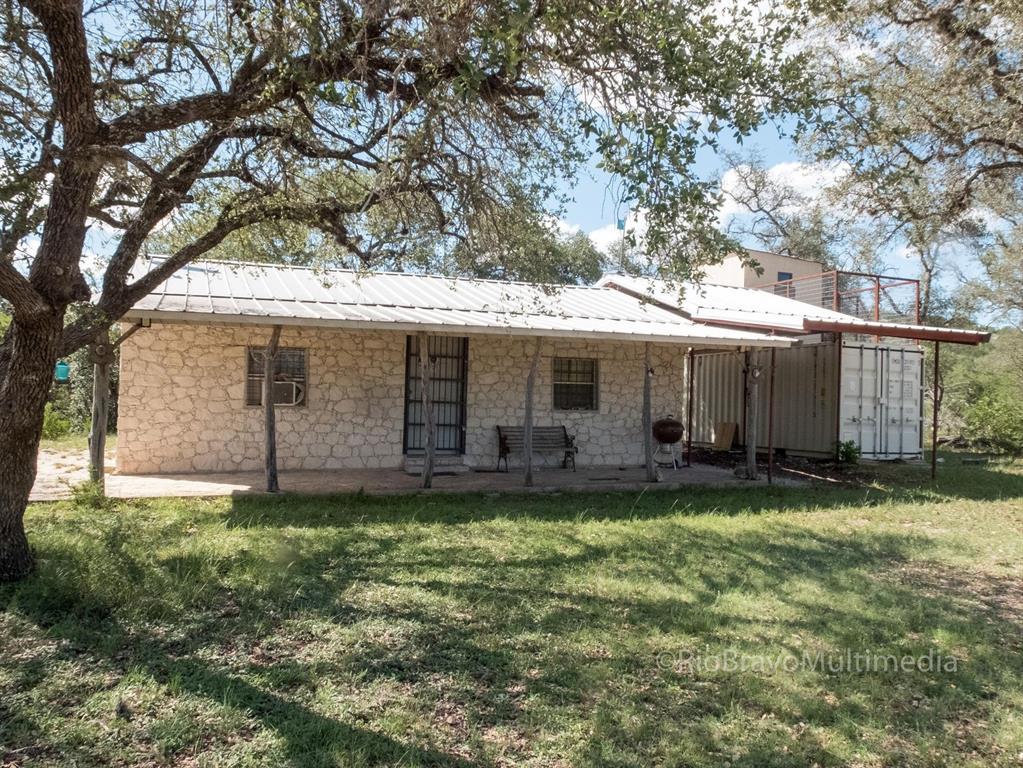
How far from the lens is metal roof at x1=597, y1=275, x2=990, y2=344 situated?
12.2 m

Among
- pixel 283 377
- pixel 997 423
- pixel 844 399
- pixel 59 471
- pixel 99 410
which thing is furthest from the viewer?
pixel 997 423

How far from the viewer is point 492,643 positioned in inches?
172

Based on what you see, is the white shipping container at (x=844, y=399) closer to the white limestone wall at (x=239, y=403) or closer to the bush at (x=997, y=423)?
the bush at (x=997, y=423)

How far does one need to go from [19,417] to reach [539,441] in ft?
27.6

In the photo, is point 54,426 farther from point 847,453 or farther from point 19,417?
point 847,453

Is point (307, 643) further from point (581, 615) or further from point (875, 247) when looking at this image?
point (875, 247)

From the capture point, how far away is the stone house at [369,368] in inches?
397

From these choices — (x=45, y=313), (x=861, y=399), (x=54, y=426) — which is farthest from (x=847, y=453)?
(x=54, y=426)

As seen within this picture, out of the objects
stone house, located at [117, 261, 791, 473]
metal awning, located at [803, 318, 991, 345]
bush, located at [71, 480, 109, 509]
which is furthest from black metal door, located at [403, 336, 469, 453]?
metal awning, located at [803, 318, 991, 345]

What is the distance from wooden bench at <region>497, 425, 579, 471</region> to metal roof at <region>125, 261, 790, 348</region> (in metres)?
2.09

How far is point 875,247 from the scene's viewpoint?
10695 mm

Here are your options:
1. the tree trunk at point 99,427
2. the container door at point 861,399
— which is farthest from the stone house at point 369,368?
the container door at point 861,399

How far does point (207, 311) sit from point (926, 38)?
372 inches

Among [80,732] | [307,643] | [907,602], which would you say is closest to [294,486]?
[307,643]
